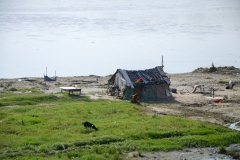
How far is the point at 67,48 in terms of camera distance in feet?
228

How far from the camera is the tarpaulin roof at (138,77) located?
34.2 metres

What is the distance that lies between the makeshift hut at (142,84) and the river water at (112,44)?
1786 centimetres

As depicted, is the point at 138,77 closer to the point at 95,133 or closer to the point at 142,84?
the point at 142,84

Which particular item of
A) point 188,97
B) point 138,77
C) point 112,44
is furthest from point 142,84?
point 112,44

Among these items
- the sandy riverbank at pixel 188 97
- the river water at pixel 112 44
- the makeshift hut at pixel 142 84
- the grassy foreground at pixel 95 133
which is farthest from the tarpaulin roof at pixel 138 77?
the river water at pixel 112 44

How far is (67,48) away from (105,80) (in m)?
24.4

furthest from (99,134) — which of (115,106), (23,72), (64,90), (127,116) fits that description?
(23,72)

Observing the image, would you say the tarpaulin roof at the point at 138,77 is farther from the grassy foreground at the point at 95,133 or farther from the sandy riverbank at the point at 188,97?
the grassy foreground at the point at 95,133

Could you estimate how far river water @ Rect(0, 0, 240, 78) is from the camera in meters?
57.7

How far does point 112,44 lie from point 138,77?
37.9m

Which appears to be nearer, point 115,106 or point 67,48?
point 115,106

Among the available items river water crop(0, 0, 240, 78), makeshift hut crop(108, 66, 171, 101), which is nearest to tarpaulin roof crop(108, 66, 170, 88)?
makeshift hut crop(108, 66, 171, 101)

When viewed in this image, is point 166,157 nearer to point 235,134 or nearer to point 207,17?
point 235,134

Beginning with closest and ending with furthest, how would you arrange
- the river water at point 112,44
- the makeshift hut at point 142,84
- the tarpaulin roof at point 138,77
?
1. the makeshift hut at point 142,84
2. the tarpaulin roof at point 138,77
3. the river water at point 112,44
